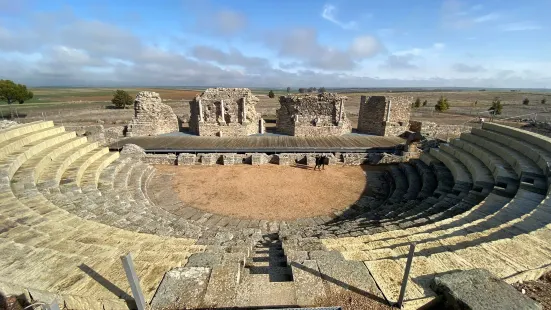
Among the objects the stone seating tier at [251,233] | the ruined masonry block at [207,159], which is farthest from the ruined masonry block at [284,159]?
the stone seating tier at [251,233]

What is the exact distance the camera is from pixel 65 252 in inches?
159

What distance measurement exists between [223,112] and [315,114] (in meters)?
7.67

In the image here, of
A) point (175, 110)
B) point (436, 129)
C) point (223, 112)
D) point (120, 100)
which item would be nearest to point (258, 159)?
point (223, 112)

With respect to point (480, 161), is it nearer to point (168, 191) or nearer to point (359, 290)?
point (359, 290)

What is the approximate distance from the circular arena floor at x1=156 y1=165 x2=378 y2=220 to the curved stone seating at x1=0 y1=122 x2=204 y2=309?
15.7 feet

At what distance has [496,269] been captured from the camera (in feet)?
11.1

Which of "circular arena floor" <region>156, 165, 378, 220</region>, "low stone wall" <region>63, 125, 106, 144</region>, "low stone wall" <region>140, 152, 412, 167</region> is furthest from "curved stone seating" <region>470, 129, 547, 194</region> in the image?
"low stone wall" <region>63, 125, 106, 144</region>

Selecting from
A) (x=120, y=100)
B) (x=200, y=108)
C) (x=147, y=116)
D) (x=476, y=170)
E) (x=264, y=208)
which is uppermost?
(x=120, y=100)

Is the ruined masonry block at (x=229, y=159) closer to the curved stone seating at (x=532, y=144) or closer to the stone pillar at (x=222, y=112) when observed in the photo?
the stone pillar at (x=222, y=112)

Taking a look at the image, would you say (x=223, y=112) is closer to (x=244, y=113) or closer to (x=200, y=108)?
(x=244, y=113)

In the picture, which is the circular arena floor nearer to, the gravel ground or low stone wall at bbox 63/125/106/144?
low stone wall at bbox 63/125/106/144

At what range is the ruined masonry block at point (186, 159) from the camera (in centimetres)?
1521

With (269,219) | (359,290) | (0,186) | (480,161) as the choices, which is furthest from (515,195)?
(0,186)

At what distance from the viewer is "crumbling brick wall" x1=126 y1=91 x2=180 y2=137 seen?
19.2 meters
